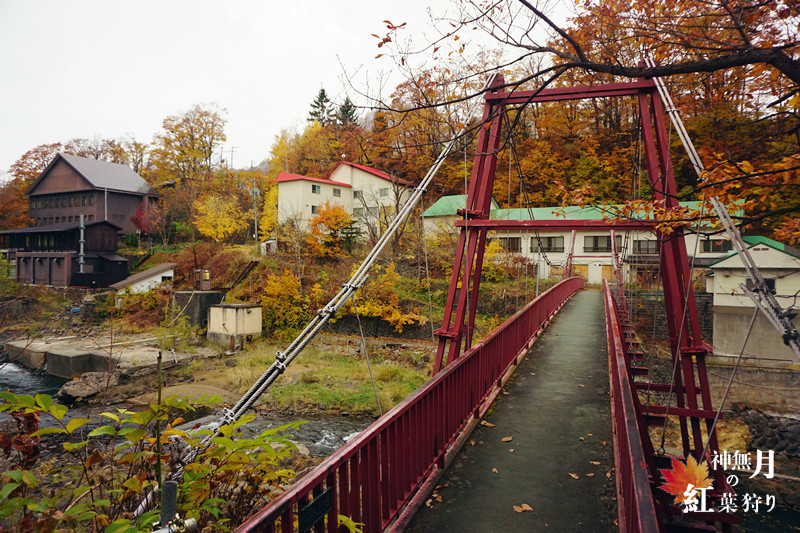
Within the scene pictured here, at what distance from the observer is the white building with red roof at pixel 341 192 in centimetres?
3717

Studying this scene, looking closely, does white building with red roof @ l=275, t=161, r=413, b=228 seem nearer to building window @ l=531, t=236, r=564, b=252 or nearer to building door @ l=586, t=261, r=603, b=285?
building window @ l=531, t=236, r=564, b=252

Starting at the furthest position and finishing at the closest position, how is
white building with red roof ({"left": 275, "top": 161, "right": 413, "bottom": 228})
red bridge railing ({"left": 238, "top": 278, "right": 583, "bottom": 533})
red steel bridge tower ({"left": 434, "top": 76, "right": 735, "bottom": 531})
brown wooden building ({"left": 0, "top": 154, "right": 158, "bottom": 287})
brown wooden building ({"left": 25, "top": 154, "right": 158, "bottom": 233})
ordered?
brown wooden building ({"left": 25, "top": 154, "right": 158, "bottom": 233}) < white building with red roof ({"left": 275, "top": 161, "right": 413, "bottom": 228}) < brown wooden building ({"left": 0, "top": 154, "right": 158, "bottom": 287}) < red steel bridge tower ({"left": 434, "top": 76, "right": 735, "bottom": 531}) < red bridge railing ({"left": 238, "top": 278, "right": 583, "bottom": 533})

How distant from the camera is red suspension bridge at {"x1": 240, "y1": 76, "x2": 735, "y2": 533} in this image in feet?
8.18

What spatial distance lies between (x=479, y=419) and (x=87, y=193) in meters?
44.4

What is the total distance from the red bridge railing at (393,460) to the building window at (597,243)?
29.8 m

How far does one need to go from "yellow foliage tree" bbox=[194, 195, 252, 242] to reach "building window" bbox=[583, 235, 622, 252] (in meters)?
27.8

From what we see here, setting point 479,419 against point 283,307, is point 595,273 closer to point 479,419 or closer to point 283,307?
point 283,307

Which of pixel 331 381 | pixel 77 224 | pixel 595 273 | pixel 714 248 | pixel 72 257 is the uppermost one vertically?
pixel 77 224

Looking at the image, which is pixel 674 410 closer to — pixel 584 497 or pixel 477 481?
pixel 584 497

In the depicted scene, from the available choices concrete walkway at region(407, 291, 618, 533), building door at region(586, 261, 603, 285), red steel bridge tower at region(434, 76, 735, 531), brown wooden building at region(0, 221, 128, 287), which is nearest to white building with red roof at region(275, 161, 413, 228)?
brown wooden building at region(0, 221, 128, 287)

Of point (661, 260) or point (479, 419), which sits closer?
point (479, 419)

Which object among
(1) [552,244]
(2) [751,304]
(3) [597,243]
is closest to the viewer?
(2) [751,304]

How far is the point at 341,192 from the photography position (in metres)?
40.6

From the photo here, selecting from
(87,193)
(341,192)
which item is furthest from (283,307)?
(87,193)
